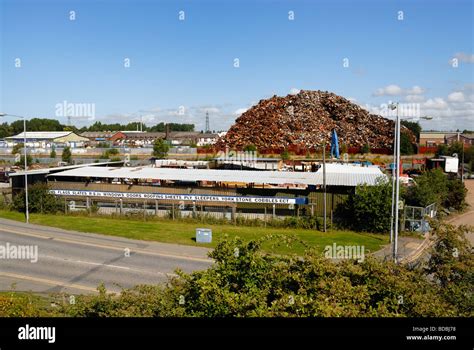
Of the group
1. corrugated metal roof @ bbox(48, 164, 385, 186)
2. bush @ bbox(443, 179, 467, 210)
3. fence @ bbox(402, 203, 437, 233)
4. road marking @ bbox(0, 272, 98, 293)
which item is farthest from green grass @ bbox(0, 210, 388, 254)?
bush @ bbox(443, 179, 467, 210)

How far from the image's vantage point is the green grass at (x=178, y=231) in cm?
2452

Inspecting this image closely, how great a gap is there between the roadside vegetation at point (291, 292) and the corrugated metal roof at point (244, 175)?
1927 centimetres

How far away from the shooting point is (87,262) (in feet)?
66.7

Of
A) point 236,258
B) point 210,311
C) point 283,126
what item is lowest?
point 210,311

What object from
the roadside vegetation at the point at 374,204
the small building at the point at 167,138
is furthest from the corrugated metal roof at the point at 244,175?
the small building at the point at 167,138

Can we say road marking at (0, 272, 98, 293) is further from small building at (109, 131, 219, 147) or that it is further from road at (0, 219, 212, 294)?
small building at (109, 131, 219, 147)

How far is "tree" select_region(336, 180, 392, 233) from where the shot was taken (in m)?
26.3

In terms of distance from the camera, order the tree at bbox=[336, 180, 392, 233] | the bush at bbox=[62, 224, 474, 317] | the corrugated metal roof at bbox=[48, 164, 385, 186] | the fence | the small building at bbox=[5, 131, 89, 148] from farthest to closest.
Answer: the small building at bbox=[5, 131, 89, 148] < the corrugated metal roof at bbox=[48, 164, 385, 186] < the fence < the tree at bbox=[336, 180, 392, 233] < the bush at bbox=[62, 224, 474, 317]

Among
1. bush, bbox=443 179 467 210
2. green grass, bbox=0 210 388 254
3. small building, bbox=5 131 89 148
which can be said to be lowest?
green grass, bbox=0 210 388 254

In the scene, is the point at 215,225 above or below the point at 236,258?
below
